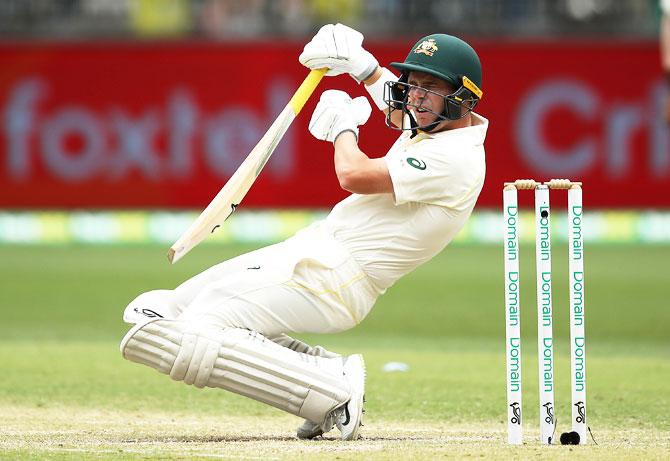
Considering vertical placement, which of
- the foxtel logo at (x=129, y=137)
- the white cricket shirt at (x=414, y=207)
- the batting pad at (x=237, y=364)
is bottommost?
the foxtel logo at (x=129, y=137)

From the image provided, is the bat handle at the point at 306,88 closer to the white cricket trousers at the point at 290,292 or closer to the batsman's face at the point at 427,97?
the batsman's face at the point at 427,97

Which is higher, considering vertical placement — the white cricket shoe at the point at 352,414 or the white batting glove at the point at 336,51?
the white batting glove at the point at 336,51

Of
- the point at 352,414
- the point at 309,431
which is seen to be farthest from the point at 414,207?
the point at 309,431

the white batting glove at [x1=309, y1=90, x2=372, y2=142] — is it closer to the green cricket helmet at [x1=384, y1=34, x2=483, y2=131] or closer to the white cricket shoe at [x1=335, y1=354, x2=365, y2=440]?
the green cricket helmet at [x1=384, y1=34, x2=483, y2=131]

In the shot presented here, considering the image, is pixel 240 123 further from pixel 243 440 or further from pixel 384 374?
pixel 243 440

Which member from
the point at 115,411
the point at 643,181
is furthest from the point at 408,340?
the point at 643,181

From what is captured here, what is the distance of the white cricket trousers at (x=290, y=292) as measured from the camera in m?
4.55

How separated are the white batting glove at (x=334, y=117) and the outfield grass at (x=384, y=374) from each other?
964mm

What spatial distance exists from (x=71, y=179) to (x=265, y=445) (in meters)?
9.42

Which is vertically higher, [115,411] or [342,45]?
[342,45]

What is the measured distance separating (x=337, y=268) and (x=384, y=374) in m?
2.11

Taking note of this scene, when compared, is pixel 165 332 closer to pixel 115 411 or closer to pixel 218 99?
pixel 115 411

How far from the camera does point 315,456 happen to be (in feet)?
13.5

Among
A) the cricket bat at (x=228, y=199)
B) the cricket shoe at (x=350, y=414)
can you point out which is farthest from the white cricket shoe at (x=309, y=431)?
the cricket bat at (x=228, y=199)
